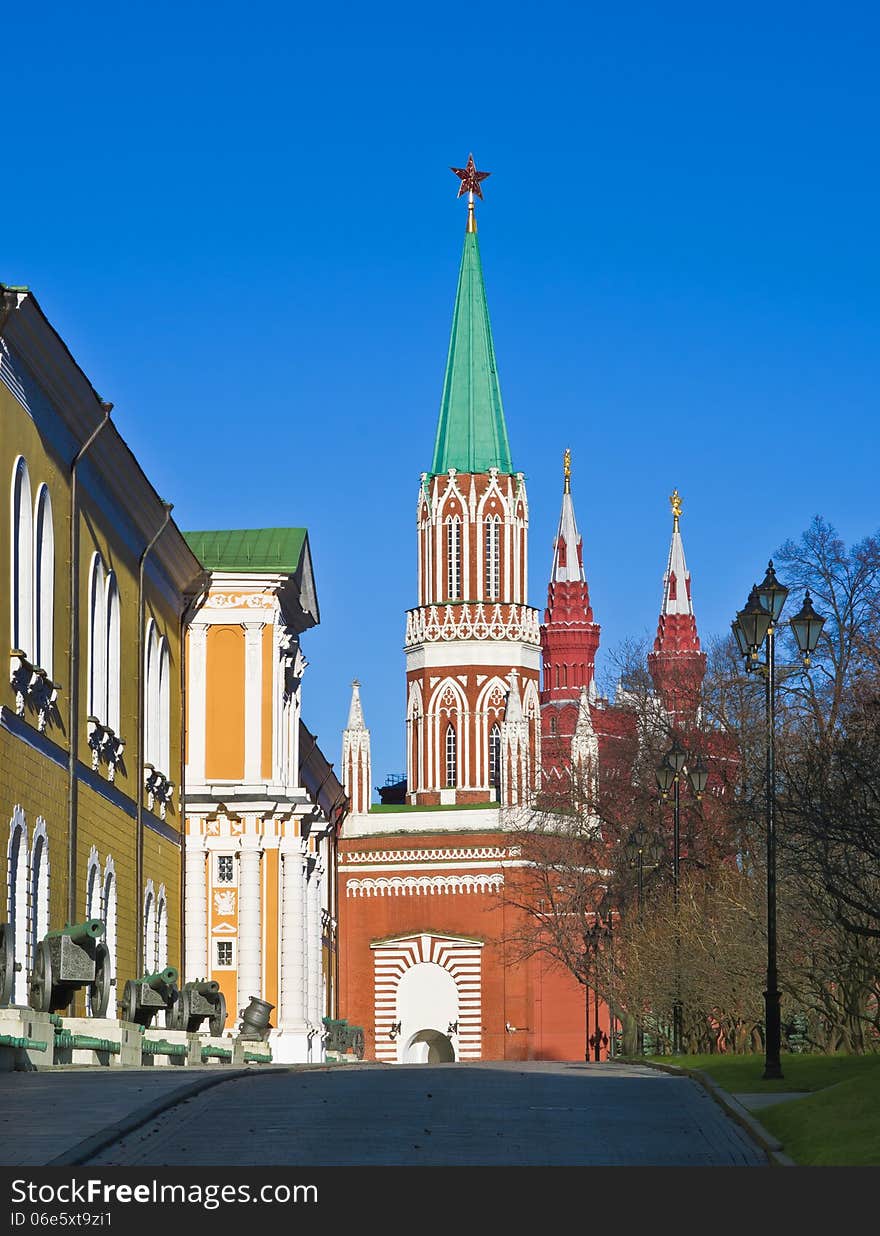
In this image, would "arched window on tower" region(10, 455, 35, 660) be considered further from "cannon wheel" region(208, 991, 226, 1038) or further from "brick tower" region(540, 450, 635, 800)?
"brick tower" region(540, 450, 635, 800)

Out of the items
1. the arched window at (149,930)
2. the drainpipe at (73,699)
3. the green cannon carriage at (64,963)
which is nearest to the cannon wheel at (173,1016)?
the arched window at (149,930)

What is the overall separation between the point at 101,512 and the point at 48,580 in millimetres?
6025

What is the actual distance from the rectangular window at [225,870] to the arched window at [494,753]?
48.8m

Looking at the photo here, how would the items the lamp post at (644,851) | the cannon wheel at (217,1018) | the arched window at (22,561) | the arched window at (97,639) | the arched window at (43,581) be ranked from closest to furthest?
the arched window at (22,561) < the arched window at (43,581) < the arched window at (97,639) < the cannon wheel at (217,1018) < the lamp post at (644,851)

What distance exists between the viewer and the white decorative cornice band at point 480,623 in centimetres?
10869

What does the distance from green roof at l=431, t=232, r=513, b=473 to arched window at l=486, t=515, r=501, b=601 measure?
258cm

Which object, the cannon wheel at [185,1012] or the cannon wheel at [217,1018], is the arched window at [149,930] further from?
the cannon wheel at [185,1012]

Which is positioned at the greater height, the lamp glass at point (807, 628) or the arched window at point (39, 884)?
the lamp glass at point (807, 628)

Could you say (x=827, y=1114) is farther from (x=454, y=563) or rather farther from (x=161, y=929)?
(x=454, y=563)

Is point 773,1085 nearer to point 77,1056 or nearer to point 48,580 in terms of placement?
point 77,1056

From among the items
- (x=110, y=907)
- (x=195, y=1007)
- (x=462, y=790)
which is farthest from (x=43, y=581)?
(x=462, y=790)

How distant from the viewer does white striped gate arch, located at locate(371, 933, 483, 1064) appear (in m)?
96.8

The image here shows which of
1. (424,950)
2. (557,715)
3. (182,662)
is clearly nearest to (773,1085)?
(182,662)

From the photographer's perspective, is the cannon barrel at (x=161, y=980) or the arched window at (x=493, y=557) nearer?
the cannon barrel at (x=161, y=980)
